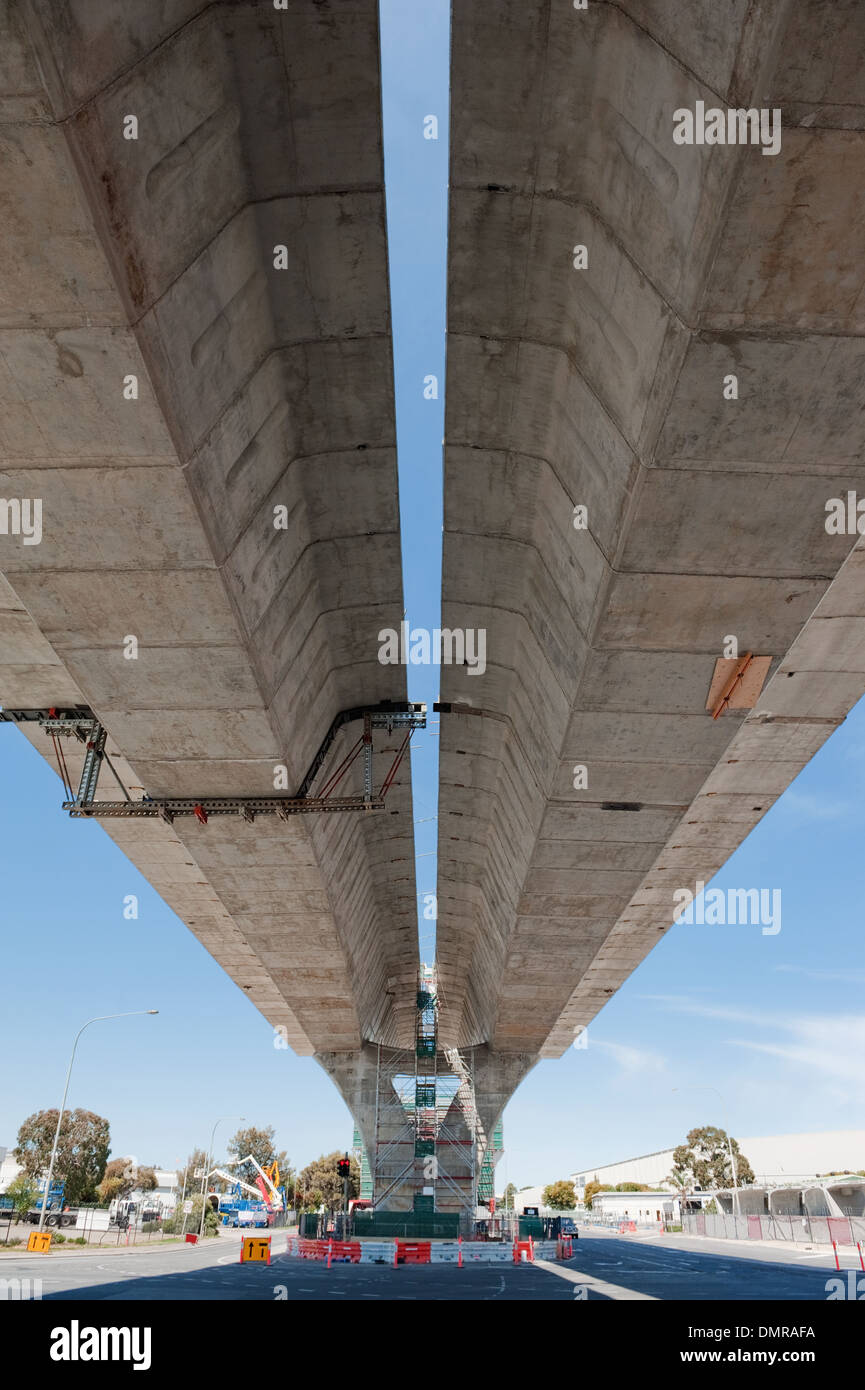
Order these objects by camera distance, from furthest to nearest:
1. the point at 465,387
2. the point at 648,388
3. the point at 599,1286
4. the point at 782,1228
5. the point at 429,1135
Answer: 1. the point at 782,1228
2. the point at 429,1135
3. the point at 599,1286
4. the point at 465,387
5. the point at 648,388

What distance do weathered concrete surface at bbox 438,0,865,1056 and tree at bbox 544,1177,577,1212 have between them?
125m

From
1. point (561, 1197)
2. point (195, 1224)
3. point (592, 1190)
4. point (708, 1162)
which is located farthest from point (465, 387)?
point (592, 1190)

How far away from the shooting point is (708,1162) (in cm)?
8812

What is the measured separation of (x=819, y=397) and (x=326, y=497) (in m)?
5.58

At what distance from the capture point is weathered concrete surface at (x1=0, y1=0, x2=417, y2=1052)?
6273 millimetres

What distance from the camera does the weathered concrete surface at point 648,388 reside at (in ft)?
20.3

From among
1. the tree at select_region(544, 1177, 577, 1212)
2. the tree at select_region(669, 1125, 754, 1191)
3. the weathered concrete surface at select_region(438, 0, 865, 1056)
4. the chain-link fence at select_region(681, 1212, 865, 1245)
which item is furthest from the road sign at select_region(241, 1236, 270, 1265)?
the tree at select_region(544, 1177, 577, 1212)

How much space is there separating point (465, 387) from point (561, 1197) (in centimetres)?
13439

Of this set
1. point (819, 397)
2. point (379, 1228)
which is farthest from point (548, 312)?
point (379, 1228)

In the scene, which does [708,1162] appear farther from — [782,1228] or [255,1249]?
[255,1249]

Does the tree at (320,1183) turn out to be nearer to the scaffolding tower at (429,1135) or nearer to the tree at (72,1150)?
the tree at (72,1150)

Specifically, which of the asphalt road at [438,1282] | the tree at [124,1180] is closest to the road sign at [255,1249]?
the asphalt road at [438,1282]
